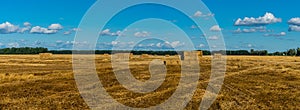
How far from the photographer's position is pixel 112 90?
23703 millimetres

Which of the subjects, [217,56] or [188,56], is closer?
[188,56]

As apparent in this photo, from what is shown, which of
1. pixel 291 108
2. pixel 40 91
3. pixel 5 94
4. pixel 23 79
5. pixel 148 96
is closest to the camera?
pixel 291 108

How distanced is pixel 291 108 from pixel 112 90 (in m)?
11.2

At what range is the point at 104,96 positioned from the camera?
21.0 metres

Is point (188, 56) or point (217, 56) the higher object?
point (188, 56)

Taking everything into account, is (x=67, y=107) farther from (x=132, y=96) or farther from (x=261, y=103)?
(x=261, y=103)

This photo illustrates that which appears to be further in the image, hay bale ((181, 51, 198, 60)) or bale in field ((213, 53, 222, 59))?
bale in field ((213, 53, 222, 59))

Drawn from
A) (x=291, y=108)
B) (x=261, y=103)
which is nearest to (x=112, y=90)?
(x=261, y=103)

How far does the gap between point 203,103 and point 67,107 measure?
630cm

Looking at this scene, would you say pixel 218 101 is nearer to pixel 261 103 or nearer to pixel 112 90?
pixel 261 103

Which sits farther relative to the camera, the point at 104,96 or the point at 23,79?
the point at 23,79

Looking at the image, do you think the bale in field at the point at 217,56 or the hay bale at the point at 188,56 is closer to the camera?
the hay bale at the point at 188,56

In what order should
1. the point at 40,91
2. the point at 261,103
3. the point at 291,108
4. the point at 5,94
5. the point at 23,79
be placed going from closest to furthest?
the point at 291,108 < the point at 261,103 < the point at 5,94 < the point at 40,91 < the point at 23,79

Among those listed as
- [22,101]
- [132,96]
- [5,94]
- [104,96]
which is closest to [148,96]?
[132,96]
